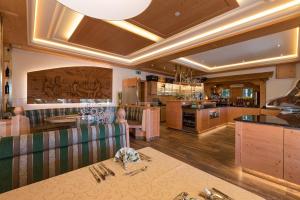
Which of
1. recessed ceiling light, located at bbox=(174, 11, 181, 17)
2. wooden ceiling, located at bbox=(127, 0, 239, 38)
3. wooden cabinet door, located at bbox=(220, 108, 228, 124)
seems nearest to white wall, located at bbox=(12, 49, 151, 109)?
wooden ceiling, located at bbox=(127, 0, 239, 38)

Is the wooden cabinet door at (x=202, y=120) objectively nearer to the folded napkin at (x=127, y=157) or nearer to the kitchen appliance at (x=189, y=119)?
the kitchen appliance at (x=189, y=119)

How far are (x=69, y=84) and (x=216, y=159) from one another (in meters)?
4.86

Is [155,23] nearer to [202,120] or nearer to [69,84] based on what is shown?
[69,84]

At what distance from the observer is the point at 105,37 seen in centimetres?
365

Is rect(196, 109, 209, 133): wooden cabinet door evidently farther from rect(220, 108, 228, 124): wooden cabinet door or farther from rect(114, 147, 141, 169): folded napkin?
rect(114, 147, 141, 169): folded napkin

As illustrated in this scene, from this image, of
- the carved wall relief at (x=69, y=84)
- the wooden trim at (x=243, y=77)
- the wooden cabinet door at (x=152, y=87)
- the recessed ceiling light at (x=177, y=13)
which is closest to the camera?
the recessed ceiling light at (x=177, y=13)

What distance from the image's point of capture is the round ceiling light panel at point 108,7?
2.77 feet

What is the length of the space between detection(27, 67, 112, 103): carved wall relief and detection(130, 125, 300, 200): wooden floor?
8.09 feet

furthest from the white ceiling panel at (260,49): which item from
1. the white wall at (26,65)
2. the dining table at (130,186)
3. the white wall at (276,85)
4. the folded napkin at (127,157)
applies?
the white wall at (26,65)

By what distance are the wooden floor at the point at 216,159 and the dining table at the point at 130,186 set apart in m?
1.71

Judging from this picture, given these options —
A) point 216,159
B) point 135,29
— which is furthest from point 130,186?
point 135,29

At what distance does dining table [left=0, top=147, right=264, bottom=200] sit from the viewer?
752 mm

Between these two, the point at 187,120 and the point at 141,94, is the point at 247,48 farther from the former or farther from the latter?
the point at 141,94

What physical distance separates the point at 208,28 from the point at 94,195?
349 centimetres
